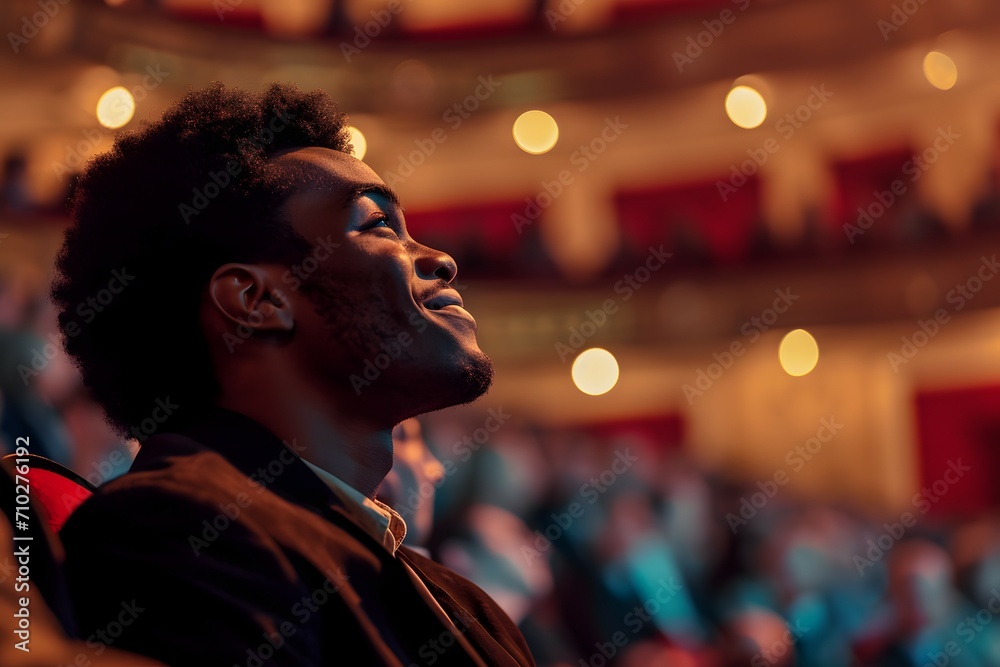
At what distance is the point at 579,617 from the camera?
332 centimetres

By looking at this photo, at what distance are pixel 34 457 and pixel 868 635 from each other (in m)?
3.62

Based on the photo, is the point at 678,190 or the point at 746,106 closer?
the point at 746,106

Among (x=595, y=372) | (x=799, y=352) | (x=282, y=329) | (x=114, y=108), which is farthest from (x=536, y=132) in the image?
(x=282, y=329)

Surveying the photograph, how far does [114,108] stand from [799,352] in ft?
17.4

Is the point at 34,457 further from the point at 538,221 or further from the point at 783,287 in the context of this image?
the point at 538,221

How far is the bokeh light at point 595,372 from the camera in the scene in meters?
8.41

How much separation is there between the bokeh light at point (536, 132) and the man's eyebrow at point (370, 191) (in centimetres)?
802

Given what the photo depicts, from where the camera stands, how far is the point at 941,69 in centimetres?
791

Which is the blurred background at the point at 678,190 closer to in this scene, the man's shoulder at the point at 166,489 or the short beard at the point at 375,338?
the short beard at the point at 375,338

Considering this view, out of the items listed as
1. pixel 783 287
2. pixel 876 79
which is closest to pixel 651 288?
pixel 783 287

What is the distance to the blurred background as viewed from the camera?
7.31 metres

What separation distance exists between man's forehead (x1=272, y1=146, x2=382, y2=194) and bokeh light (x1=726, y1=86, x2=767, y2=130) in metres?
7.91

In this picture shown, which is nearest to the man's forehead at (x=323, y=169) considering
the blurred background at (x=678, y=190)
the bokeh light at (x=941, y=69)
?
the blurred background at (x=678, y=190)

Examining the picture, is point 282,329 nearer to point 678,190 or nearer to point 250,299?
point 250,299
